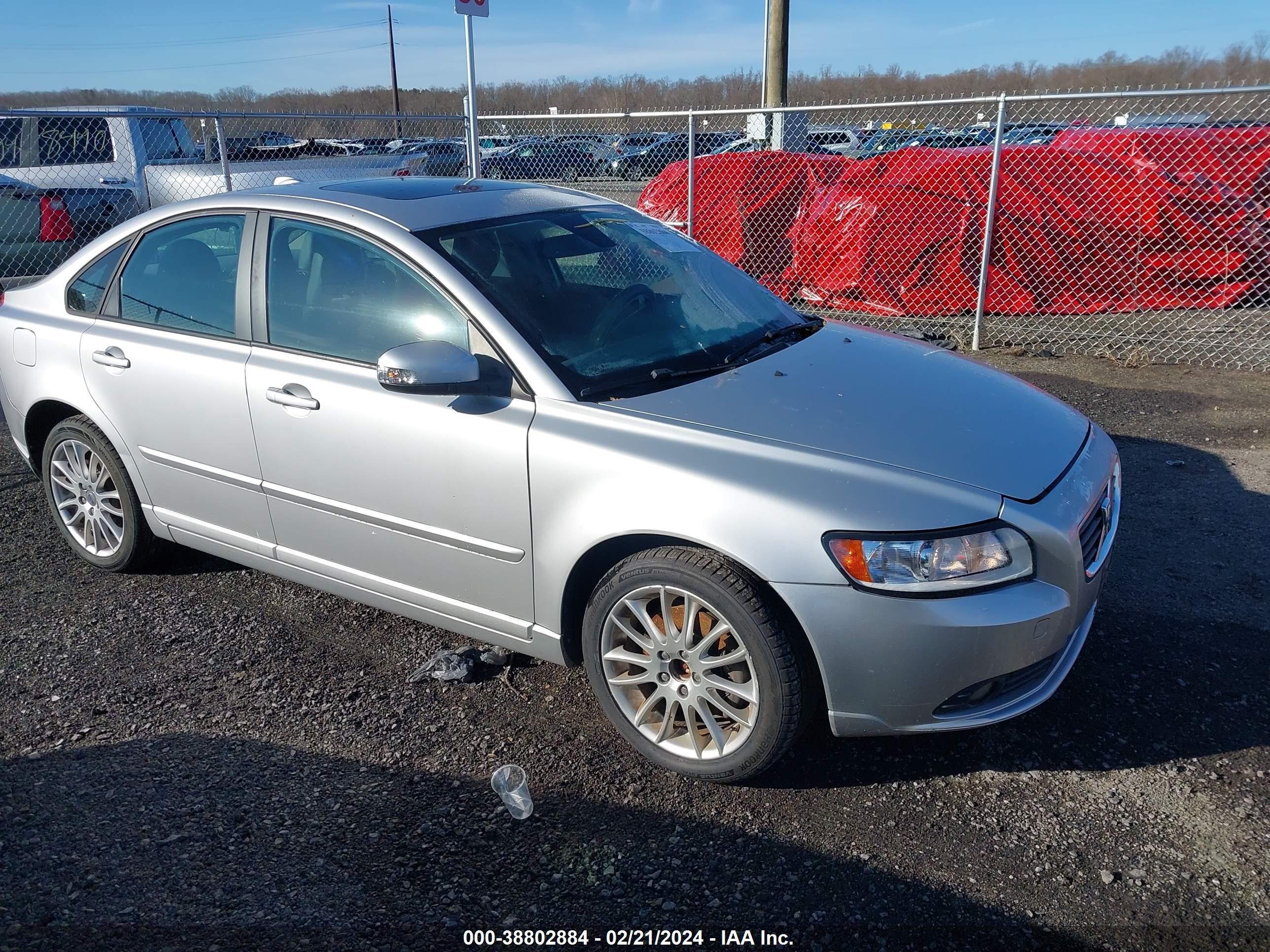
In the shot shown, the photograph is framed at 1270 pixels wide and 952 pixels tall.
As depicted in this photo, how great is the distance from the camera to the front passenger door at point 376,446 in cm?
317

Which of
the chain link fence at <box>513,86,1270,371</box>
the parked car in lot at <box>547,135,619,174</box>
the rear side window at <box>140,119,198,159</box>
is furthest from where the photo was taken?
the parked car in lot at <box>547,135,619,174</box>

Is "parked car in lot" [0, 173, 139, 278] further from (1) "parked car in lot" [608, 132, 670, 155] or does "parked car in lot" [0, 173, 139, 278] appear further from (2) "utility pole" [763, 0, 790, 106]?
(1) "parked car in lot" [608, 132, 670, 155]

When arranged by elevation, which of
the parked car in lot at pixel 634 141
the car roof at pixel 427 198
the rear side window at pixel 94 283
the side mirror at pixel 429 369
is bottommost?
the side mirror at pixel 429 369

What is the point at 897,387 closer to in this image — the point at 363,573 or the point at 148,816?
the point at 363,573

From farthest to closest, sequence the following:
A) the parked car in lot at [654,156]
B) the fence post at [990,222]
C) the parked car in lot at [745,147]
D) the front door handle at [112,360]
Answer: the parked car in lot at [654,156]
the parked car in lot at [745,147]
the fence post at [990,222]
the front door handle at [112,360]

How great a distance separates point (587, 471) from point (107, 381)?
2415 millimetres

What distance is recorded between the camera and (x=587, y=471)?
296 cm

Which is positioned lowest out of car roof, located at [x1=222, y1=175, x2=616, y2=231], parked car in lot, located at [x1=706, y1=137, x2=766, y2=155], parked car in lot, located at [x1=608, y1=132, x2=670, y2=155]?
car roof, located at [x1=222, y1=175, x2=616, y2=231]

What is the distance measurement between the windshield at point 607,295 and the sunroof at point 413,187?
13.9 inches

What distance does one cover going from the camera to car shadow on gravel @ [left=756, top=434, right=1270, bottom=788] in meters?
3.08

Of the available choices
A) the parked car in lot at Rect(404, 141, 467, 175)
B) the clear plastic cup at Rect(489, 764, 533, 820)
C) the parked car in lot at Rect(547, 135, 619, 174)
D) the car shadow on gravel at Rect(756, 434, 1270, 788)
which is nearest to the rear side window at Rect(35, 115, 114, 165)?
the parked car in lot at Rect(404, 141, 467, 175)

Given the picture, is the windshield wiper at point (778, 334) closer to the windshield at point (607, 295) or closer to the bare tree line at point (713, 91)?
the windshield at point (607, 295)

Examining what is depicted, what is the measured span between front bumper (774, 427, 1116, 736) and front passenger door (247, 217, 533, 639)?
1.01 meters

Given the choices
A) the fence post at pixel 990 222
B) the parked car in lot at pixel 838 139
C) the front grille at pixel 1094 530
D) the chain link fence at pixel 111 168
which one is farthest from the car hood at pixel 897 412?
the parked car in lot at pixel 838 139
